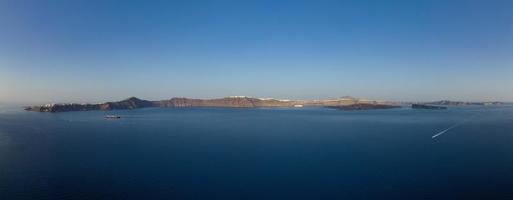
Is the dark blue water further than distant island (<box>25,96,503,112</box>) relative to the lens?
No

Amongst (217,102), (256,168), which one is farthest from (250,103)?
(256,168)

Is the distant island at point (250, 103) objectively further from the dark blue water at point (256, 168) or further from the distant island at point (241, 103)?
the dark blue water at point (256, 168)

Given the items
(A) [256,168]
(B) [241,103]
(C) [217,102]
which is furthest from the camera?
(C) [217,102]

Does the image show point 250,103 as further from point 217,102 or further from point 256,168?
point 256,168

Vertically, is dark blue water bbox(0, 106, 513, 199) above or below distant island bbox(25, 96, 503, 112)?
below

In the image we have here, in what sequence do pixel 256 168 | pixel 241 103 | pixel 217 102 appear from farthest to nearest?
1. pixel 217 102
2. pixel 241 103
3. pixel 256 168

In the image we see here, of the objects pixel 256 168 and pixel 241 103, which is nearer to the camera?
pixel 256 168

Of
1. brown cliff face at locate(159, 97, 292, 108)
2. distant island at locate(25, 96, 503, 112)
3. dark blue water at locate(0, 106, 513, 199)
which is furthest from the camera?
brown cliff face at locate(159, 97, 292, 108)

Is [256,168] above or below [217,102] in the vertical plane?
below

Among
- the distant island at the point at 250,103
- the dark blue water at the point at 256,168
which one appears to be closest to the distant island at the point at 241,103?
the distant island at the point at 250,103

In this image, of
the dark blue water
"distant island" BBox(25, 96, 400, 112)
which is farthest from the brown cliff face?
the dark blue water

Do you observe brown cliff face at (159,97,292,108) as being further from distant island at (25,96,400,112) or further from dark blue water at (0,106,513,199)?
dark blue water at (0,106,513,199)
